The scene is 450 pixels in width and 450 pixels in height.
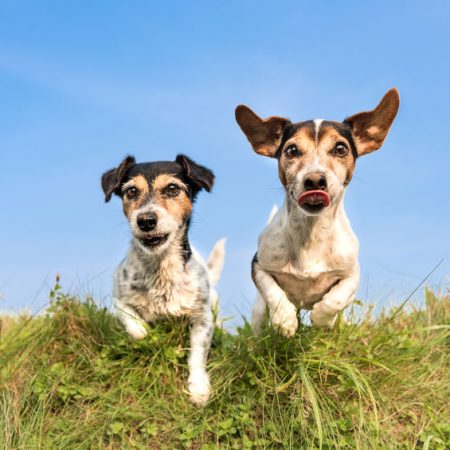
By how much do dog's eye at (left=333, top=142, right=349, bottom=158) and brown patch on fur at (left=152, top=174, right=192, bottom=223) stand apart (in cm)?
158

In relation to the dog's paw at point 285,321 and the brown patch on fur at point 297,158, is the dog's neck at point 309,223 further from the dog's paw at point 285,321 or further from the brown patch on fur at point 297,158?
the dog's paw at point 285,321

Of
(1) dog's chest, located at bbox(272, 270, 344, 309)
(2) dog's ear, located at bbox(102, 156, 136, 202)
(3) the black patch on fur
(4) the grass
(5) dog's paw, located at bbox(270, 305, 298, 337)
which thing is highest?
(2) dog's ear, located at bbox(102, 156, 136, 202)

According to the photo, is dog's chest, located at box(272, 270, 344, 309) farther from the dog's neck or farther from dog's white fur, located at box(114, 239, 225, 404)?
dog's white fur, located at box(114, 239, 225, 404)

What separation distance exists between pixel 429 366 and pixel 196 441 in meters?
2.62

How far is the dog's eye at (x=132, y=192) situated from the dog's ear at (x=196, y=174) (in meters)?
0.57

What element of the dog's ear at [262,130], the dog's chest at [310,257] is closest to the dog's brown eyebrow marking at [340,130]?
the dog's ear at [262,130]

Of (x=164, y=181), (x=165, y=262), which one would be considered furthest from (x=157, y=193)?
(x=165, y=262)

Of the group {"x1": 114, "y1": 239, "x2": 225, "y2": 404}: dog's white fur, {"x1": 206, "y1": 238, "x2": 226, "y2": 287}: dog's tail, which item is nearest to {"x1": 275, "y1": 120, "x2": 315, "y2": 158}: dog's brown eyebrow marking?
{"x1": 114, "y1": 239, "x2": 225, "y2": 404}: dog's white fur

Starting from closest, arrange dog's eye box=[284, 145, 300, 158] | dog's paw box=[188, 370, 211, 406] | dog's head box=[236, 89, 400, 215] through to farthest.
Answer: dog's head box=[236, 89, 400, 215]
dog's eye box=[284, 145, 300, 158]
dog's paw box=[188, 370, 211, 406]

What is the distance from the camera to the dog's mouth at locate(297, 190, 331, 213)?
536 cm

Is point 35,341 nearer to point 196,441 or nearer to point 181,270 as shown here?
point 181,270

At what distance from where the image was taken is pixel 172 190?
244 inches

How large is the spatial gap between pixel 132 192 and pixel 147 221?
493 millimetres

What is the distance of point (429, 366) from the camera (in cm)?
654
